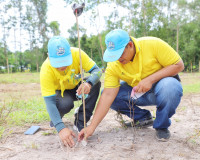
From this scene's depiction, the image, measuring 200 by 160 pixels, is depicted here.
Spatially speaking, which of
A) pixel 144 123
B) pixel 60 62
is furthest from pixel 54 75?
pixel 144 123

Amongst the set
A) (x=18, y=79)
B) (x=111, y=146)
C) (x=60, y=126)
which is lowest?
(x=18, y=79)

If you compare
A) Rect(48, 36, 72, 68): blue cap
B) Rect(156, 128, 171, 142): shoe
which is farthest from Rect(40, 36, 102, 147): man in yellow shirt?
Rect(156, 128, 171, 142): shoe

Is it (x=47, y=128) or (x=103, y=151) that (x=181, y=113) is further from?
(x=47, y=128)

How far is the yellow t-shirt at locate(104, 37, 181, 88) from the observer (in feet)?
6.00

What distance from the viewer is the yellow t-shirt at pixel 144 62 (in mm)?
1829

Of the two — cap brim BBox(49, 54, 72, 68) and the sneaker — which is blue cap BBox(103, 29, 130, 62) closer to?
cap brim BBox(49, 54, 72, 68)

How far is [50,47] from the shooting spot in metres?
1.70

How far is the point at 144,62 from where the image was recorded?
188 cm

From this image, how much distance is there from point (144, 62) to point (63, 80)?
2.59 ft

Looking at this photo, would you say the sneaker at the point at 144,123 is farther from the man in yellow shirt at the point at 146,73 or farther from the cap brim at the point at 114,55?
the cap brim at the point at 114,55

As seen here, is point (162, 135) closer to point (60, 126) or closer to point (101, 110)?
point (101, 110)

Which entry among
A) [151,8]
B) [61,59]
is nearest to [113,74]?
[61,59]

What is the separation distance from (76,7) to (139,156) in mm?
1244

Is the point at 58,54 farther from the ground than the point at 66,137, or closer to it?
farther from the ground
